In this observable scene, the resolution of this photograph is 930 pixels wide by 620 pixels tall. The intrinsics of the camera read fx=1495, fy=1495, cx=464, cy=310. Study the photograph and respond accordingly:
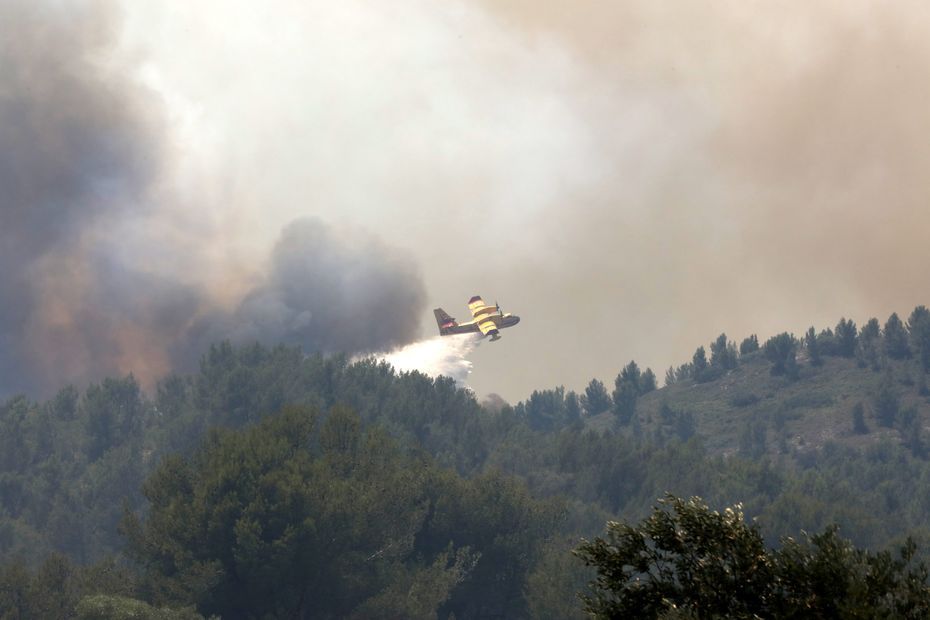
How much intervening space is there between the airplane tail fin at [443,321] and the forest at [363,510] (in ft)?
23.7

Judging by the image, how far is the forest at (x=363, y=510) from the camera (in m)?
38.8

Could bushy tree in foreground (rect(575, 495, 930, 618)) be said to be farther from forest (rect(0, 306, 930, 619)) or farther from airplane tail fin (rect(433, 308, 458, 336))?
airplane tail fin (rect(433, 308, 458, 336))

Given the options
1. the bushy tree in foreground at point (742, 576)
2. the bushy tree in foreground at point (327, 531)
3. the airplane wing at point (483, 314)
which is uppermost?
the airplane wing at point (483, 314)

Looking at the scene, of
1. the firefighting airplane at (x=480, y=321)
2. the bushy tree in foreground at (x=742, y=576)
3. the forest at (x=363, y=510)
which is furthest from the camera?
the firefighting airplane at (x=480, y=321)

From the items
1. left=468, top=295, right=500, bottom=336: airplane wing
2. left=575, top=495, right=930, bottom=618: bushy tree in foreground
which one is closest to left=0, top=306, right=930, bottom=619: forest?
left=575, top=495, right=930, bottom=618: bushy tree in foreground

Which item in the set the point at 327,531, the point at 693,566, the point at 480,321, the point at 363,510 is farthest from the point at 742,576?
the point at 480,321

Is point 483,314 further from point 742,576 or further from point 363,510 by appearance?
point 742,576

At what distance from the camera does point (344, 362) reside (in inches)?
6988

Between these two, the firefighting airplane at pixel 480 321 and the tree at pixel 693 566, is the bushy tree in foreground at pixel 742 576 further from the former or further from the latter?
the firefighting airplane at pixel 480 321

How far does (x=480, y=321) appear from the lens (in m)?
169

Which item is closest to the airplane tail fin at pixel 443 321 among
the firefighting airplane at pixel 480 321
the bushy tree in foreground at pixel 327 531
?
the firefighting airplane at pixel 480 321

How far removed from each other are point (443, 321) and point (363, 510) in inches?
3113

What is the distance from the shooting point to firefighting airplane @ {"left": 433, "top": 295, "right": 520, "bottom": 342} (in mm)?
166000

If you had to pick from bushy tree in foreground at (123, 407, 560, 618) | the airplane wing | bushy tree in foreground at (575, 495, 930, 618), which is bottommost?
bushy tree in foreground at (575, 495, 930, 618)
